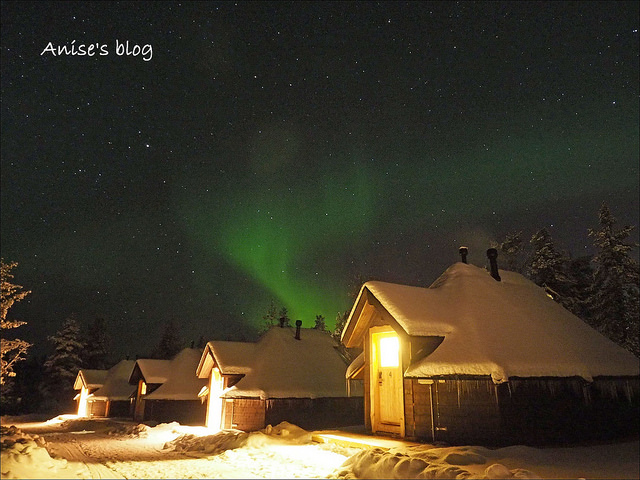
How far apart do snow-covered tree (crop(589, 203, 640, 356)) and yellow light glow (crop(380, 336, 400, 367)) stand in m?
18.6

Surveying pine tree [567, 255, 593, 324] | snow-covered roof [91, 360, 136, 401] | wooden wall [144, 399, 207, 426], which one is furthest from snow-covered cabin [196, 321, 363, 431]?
snow-covered roof [91, 360, 136, 401]

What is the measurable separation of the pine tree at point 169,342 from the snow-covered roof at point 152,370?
1179 inches

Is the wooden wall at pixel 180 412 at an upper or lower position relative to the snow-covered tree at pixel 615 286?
lower

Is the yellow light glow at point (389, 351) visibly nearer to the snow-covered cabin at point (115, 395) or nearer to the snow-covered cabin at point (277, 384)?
the snow-covered cabin at point (277, 384)

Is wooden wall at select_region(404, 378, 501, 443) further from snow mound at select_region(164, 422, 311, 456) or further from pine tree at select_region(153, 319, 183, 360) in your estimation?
pine tree at select_region(153, 319, 183, 360)

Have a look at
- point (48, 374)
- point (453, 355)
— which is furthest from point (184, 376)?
point (48, 374)

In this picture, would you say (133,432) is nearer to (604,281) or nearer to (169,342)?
(604,281)

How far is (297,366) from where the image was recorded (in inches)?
963

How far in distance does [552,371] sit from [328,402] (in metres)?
13.9

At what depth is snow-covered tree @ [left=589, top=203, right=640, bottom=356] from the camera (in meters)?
26.2

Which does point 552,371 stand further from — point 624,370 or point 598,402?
point 624,370

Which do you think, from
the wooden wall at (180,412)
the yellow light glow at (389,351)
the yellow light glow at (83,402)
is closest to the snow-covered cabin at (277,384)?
the wooden wall at (180,412)

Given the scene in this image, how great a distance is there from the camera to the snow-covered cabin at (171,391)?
31.7 meters

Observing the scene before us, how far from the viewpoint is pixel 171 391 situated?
32.0m
